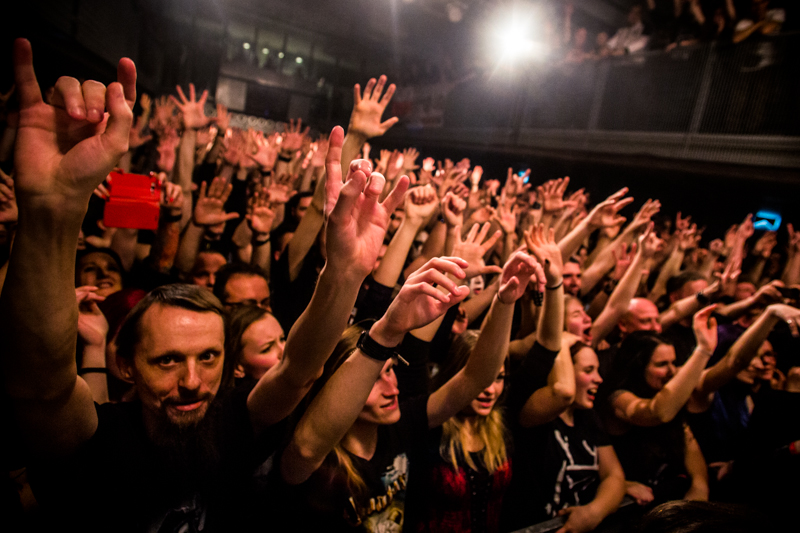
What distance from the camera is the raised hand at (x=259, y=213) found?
2.54 metres

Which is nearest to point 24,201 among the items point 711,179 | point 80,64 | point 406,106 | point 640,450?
point 640,450

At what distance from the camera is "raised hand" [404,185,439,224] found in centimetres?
210

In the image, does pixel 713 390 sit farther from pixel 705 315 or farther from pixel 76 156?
pixel 76 156

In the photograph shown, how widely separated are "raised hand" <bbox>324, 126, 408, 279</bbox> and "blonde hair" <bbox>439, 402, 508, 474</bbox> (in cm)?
107

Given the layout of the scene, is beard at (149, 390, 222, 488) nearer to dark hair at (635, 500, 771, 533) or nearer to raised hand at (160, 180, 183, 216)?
dark hair at (635, 500, 771, 533)

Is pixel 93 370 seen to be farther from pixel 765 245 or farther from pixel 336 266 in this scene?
pixel 765 245

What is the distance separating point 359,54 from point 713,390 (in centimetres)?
1915

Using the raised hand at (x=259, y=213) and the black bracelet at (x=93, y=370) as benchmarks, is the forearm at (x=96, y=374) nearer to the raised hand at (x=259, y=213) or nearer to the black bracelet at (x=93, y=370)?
Result: the black bracelet at (x=93, y=370)

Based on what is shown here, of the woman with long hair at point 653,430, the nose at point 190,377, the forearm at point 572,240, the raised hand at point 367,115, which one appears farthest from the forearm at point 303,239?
the woman with long hair at point 653,430

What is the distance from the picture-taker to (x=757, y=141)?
550 centimetres

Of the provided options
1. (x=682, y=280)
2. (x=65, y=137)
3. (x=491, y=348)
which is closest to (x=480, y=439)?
(x=491, y=348)

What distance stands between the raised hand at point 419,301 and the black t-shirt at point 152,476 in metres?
0.50

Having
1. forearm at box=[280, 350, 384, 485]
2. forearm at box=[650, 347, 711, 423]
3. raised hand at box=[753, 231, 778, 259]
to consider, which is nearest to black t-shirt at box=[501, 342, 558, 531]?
forearm at box=[650, 347, 711, 423]

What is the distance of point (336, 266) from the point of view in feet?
3.35
